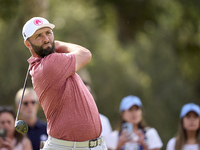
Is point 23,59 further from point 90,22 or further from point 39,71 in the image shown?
point 39,71

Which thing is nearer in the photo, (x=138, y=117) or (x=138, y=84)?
(x=138, y=117)

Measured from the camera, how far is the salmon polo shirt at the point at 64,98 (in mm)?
4043

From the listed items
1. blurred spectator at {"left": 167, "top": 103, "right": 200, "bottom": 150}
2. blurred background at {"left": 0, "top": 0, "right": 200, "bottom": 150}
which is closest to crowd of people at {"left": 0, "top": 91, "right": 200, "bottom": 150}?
blurred spectator at {"left": 167, "top": 103, "right": 200, "bottom": 150}

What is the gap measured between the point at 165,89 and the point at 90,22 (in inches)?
197

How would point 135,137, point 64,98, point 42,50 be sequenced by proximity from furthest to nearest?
point 135,137 < point 42,50 < point 64,98

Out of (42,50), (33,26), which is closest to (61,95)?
(42,50)

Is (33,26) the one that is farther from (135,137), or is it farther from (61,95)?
(135,137)

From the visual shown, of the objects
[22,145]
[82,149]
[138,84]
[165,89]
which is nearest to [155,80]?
[165,89]

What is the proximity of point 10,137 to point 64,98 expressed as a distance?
242cm

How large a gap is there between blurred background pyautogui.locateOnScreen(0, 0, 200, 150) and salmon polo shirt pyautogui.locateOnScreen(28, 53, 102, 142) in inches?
174

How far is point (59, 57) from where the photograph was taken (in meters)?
4.07

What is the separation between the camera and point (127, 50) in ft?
60.2

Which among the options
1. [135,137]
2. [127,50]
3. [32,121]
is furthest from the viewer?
[127,50]

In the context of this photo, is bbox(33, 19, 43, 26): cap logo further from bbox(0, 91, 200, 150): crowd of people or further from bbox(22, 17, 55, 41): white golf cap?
bbox(0, 91, 200, 150): crowd of people
